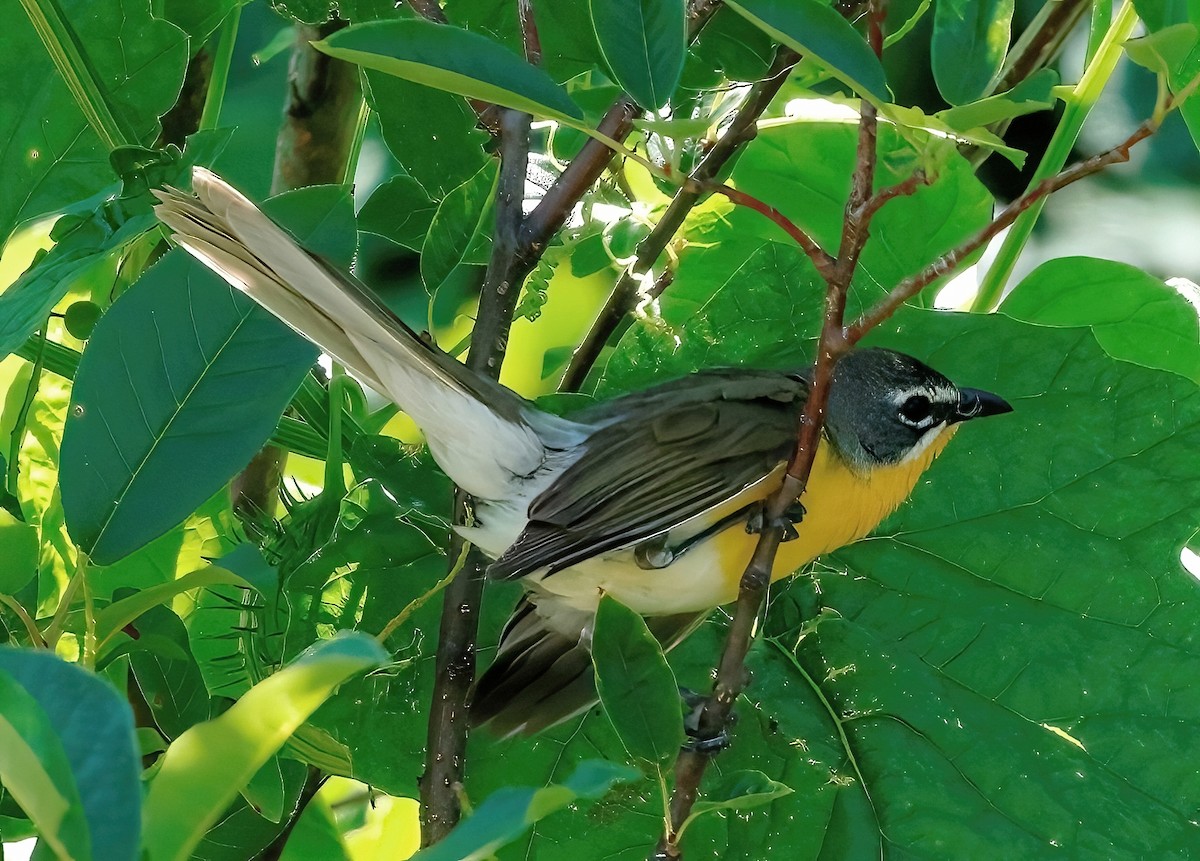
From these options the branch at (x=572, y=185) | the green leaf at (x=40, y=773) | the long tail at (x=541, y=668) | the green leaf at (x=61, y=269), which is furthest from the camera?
the long tail at (x=541, y=668)

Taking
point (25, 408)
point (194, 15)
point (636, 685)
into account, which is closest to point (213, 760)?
point (636, 685)

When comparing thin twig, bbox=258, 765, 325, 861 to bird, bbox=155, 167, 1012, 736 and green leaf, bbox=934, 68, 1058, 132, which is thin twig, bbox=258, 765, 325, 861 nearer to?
bird, bbox=155, 167, 1012, 736

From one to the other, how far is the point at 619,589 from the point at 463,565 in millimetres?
307

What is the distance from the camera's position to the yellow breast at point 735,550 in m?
1.05

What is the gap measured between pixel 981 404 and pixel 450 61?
2.04ft

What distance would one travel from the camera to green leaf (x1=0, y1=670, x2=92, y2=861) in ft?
1.33

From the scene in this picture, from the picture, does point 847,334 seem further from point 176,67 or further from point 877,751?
point 176,67

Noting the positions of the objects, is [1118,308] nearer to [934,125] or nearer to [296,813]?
[934,125]

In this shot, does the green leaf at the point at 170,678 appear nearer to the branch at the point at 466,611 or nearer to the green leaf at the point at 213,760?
the branch at the point at 466,611

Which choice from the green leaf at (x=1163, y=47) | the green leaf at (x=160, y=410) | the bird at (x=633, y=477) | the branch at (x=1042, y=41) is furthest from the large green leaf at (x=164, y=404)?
the branch at (x=1042, y=41)

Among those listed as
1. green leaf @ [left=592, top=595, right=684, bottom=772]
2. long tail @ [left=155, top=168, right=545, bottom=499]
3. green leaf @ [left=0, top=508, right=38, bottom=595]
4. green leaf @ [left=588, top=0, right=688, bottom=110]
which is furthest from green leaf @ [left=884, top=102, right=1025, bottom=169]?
green leaf @ [left=0, top=508, right=38, bottom=595]

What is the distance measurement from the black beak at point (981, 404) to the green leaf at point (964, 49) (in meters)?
0.44

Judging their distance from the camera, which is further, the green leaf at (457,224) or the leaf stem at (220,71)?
the leaf stem at (220,71)

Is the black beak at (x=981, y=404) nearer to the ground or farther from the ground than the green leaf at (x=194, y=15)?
nearer to the ground
